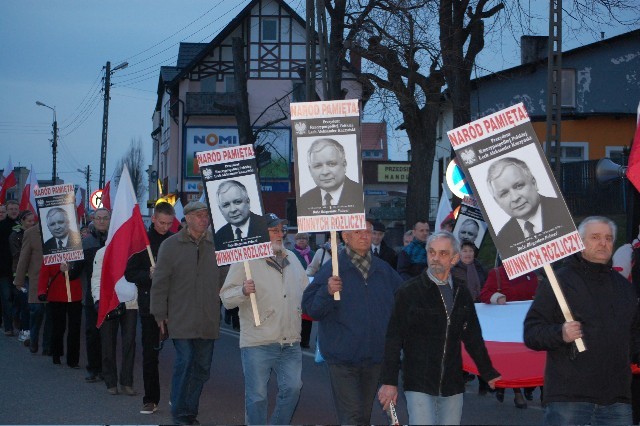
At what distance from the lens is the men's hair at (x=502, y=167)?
21.9ft

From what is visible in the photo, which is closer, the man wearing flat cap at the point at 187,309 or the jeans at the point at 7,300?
the man wearing flat cap at the point at 187,309

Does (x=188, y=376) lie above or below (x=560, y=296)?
below

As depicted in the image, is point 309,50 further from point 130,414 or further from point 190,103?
point 190,103

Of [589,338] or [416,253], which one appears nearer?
[589,338]

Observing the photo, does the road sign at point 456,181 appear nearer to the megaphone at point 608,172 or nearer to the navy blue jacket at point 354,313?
the megaphone at point 608,172

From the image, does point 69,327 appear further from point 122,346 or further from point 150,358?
point 150,358

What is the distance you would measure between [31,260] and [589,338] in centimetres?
1143

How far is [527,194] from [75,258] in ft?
29.2

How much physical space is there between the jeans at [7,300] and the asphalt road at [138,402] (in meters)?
3.09

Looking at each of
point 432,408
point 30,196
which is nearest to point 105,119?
point 30,196

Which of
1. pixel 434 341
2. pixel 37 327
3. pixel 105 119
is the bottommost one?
pixel 37 327

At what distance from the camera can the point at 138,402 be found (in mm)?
11727

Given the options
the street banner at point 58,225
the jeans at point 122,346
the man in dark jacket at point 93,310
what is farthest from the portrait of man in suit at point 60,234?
the jeans at point 122,346

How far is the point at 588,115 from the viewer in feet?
144
